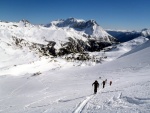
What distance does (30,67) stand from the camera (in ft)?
407

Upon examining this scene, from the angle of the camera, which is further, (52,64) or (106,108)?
(52,64)

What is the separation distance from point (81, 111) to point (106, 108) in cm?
183

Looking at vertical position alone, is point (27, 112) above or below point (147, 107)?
below

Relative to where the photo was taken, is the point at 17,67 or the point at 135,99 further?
the point at 17,67

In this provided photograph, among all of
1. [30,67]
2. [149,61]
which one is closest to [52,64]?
[30,67]

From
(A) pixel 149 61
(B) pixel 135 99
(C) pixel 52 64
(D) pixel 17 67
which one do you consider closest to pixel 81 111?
(B) pixel 135 99

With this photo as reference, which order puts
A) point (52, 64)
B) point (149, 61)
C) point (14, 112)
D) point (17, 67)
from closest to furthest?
point (14, 112), point (149, 61), point (17, 67), point (52, 64)

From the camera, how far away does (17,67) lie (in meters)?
117

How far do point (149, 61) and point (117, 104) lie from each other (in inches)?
1734

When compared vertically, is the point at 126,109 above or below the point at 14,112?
above

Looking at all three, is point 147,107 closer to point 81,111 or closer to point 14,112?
point 81,111

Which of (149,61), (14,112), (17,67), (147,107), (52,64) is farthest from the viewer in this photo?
(52,64)

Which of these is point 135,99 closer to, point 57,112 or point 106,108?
point 106,108

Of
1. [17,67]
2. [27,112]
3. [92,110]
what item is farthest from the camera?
[17,67]
